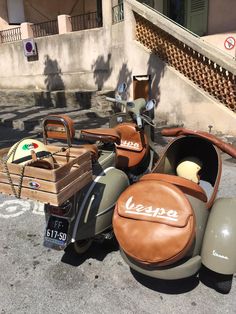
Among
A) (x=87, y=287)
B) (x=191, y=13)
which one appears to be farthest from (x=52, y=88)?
(x=87, y=287)

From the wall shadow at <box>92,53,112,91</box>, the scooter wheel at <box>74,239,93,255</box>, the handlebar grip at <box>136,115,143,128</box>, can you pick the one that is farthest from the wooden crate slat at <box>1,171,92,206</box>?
the wall shadow at <box>92,53,112,91</box>

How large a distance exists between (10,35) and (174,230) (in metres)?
16.7

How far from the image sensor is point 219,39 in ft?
35.7

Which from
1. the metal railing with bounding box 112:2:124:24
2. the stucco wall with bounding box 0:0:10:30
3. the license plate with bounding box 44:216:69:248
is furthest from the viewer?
the stucco wall with bounding box 0:0:10:30

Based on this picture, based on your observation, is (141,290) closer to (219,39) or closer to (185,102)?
(185,102)

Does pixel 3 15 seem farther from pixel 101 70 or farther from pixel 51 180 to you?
pixel 51 180

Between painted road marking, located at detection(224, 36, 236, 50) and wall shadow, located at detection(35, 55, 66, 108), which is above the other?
painted road marking, located at detection(224, 36, 236, 50)

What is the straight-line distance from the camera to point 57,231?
300 cm

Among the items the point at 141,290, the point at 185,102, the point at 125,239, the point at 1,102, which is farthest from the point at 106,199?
the point at 1,102

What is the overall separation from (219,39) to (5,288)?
35.2ft

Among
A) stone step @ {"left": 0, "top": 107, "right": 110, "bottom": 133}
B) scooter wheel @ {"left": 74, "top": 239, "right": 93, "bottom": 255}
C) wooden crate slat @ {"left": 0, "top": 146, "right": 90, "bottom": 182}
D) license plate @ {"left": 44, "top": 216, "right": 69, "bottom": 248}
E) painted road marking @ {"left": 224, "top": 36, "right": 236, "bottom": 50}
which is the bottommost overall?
stone step @ {"left": 0, "top": 107, "right": 110, "bottom": 133}

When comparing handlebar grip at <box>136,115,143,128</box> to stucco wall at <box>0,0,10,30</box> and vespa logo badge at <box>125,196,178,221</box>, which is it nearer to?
vespa logo badge at <box>125,196,178,221</box>

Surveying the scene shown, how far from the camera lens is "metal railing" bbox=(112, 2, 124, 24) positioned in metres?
11.1

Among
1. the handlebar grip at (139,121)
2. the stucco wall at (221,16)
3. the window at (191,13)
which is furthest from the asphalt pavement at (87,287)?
the window at (191,13)
